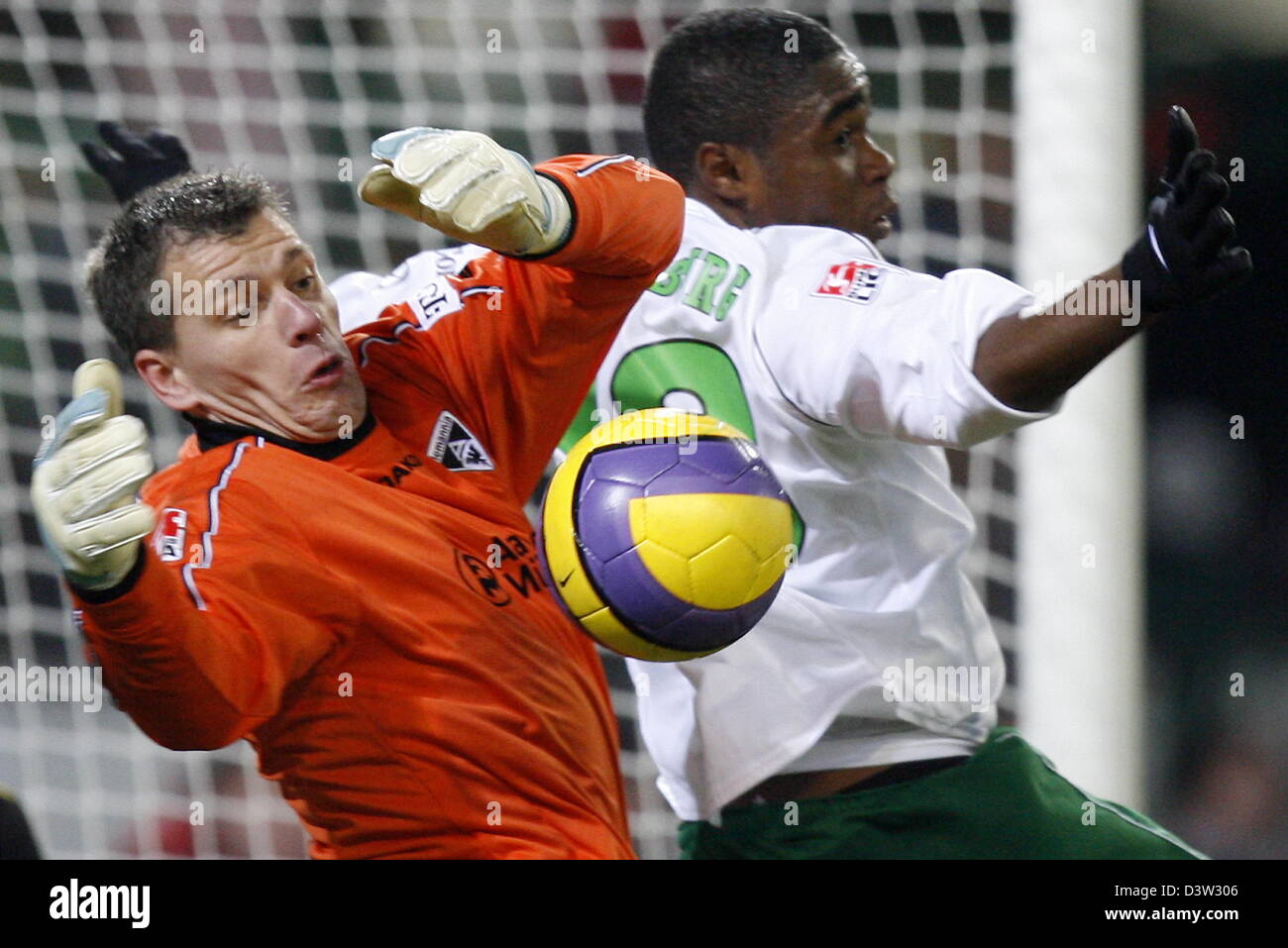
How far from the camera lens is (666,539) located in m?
1.71

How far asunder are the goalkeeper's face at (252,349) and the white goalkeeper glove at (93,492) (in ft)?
1.15

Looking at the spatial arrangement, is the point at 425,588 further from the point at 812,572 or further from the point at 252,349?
the point at 812,572

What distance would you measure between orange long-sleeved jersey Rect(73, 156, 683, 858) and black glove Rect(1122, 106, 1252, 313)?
0.56 m

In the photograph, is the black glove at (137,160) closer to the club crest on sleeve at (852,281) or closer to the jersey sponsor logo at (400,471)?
the jersey sponsor logo at (400,471)

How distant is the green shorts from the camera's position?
82.4 inches

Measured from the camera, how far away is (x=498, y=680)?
1.79m

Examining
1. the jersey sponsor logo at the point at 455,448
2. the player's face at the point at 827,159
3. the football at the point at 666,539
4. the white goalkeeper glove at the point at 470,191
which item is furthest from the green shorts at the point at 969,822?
the white goalkeeper glove at the point at 470,191

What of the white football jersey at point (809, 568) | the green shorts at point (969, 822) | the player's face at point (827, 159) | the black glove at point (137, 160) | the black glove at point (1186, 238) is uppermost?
the black glove at point (137, 160)

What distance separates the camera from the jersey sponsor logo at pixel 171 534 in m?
1.61

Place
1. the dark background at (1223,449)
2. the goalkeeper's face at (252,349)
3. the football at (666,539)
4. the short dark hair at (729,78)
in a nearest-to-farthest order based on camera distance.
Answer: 1. the football at (666,539)
2. the goalkeeper's face at (252,349)
3. the short dark hair at (729,78)
4. the dark background at (1223,449)

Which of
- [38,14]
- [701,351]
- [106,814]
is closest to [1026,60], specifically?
[701,351]

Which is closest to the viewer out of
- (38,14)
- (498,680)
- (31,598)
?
(498,680)
